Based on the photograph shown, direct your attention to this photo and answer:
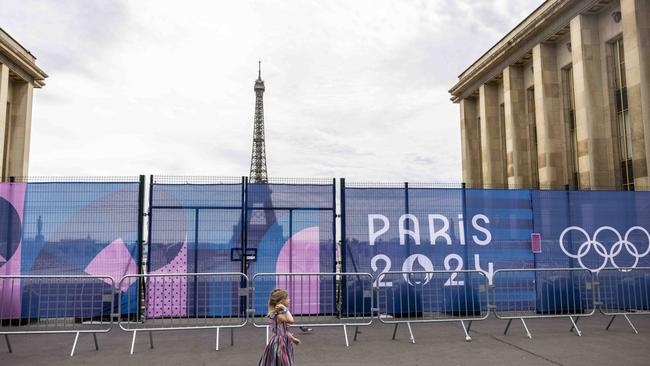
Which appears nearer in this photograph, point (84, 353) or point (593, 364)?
point (593, 364)

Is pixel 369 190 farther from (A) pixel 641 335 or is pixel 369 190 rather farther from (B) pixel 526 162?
(B) pixel 526 162

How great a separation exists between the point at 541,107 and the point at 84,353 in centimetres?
2720

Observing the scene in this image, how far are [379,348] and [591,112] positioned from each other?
2145 cm

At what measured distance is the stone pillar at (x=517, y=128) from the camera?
32156mm

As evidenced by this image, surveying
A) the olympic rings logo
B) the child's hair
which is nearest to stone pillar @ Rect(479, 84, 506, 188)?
the olympic rings logo

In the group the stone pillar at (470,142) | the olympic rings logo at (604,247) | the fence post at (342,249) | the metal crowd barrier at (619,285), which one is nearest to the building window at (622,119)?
the olympic rings logo at (604,247)

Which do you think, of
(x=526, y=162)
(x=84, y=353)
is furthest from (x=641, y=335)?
(x=526, y=162)

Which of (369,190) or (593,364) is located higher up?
(369,190)

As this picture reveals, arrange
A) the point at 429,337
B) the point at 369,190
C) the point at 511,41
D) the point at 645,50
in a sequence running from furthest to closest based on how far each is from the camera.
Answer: the point at 511,41, the point at 645,50, the point at 369,190, the point at 429,337

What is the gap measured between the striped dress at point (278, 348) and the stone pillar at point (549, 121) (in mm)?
26036

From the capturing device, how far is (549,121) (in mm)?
28172

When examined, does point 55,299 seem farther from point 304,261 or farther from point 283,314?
point 283,314

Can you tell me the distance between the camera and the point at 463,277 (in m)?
10.9

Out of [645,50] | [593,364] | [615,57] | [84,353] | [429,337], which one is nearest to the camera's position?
[593,364]
